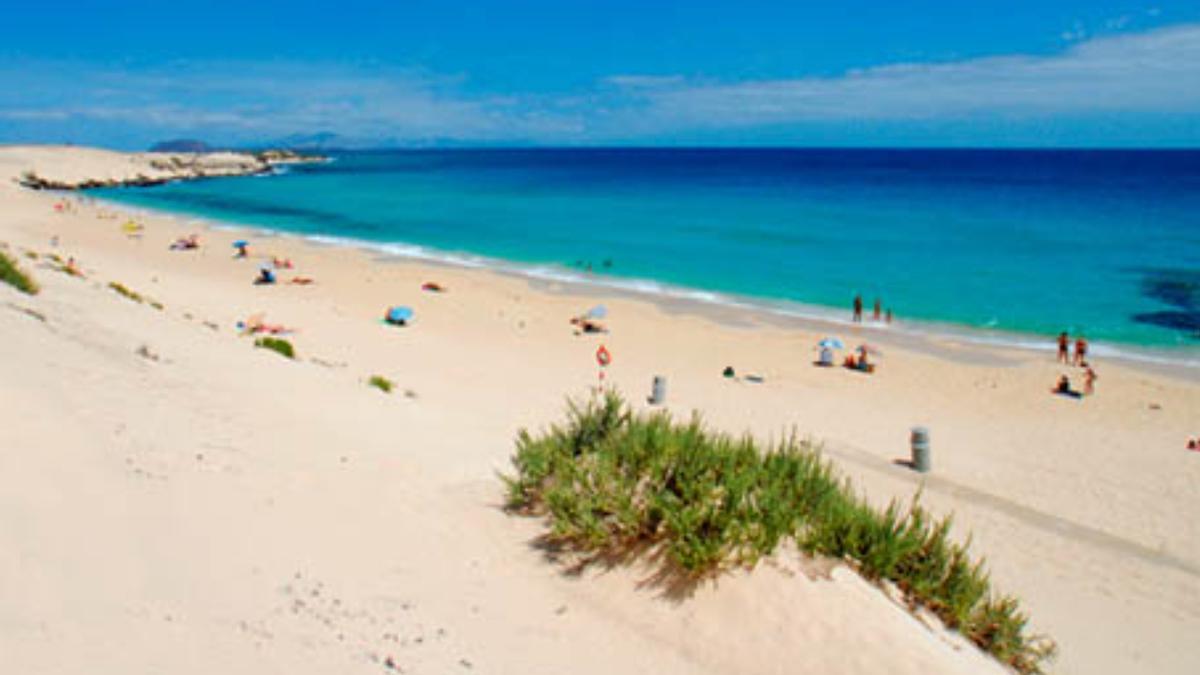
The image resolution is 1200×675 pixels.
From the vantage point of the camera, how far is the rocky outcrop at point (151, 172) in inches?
2785

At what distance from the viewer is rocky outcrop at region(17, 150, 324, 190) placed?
232 feet

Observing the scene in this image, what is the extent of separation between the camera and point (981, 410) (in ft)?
53.0

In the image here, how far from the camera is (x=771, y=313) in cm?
2556

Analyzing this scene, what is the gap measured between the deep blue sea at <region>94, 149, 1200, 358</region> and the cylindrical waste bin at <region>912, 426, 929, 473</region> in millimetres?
13710

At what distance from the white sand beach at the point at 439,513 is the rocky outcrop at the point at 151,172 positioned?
6512cm

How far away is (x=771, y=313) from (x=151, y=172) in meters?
85.8

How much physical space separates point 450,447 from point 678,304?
18202mm

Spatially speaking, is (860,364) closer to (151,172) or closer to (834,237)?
(834,237)

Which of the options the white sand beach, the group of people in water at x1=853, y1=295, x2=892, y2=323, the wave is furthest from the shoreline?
the white sand beach

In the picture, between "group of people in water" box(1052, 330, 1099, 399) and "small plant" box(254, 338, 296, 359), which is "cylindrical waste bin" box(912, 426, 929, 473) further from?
"small plant" box(254, 338, 296, 359)

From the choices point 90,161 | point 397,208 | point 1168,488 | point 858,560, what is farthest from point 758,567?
point 90,161

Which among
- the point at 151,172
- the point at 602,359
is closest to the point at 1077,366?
the point at 602,359

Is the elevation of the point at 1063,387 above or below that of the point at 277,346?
below

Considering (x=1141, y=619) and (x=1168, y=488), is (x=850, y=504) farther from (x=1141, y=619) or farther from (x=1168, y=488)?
(x=1168, y=488)
